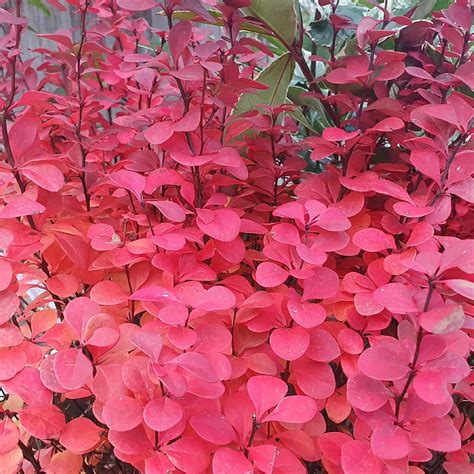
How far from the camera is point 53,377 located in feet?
1.40

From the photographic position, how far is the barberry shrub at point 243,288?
41 cm

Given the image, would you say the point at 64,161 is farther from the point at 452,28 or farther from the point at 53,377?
the point at 452,28

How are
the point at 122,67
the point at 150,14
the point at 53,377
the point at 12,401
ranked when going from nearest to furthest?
the point at 53,377
the point at 12,401
the point at 122,67
the point at 150,14

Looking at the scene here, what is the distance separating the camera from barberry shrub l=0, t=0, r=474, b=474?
41cm

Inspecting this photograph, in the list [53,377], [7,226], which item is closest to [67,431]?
[53,377]

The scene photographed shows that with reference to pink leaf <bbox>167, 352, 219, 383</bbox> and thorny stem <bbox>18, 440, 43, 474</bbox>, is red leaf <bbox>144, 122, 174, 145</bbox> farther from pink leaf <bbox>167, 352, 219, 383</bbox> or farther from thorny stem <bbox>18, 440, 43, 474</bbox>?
thorny stem <bbox>18, 440, 43, 474</bbox>

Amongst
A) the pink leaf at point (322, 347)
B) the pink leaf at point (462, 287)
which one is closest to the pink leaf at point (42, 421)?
the pink leaf at point (322, 347)

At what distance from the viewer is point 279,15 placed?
0.67 metres

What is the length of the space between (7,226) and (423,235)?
394 mm

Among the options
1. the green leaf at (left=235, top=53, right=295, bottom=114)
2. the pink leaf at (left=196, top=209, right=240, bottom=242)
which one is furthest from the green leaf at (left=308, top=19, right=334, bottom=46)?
the pink leaf at (left=196, top=209, right=240, bottom=242)

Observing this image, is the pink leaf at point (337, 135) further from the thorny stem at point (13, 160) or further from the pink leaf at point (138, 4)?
the thorny stem at point (13, 160)

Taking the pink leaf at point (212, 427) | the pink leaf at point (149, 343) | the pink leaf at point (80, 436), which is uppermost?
the pink leaf at point (149, 343)

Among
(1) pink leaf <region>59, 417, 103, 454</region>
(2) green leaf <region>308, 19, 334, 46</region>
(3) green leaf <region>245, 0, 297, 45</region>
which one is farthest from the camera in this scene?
(2) green leaf <region>308, 19, 334, 46</region>

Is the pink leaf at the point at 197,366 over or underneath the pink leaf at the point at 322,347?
over
